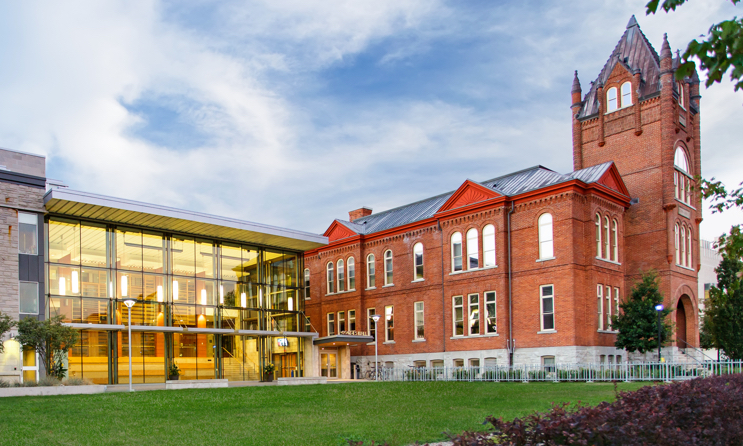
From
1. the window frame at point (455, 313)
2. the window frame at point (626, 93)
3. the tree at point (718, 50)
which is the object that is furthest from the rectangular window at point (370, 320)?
the tree at point (718, 50)

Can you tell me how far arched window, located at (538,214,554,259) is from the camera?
37156mm

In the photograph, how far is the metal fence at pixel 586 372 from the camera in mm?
27359

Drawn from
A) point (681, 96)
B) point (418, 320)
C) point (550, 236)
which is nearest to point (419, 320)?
point (418, 320)

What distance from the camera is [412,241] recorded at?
4578 centimetres

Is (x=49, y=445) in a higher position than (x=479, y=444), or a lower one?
lower

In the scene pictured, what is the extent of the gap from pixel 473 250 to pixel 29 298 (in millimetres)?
25778

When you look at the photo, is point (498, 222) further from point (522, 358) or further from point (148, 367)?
point (148, 367)

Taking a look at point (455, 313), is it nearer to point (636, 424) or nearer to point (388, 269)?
point (388, 269)

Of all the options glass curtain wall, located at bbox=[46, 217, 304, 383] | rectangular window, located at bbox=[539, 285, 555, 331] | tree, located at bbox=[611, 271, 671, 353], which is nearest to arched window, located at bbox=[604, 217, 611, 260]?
tree, located at bbox=[611, 271, 671, 353]

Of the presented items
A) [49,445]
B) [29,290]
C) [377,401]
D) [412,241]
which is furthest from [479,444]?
[412,241]

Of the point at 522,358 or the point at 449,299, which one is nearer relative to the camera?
the point at 522,358

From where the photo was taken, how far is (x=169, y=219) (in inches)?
1398

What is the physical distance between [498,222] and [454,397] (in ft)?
68.0

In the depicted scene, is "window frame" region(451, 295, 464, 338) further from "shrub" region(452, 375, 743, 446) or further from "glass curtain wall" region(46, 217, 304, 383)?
"shrub" region(452, 375, 743, 446)
